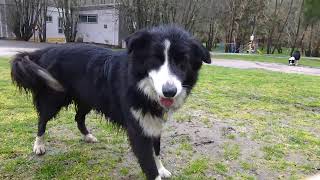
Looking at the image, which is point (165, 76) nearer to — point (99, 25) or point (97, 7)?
point (99, 25)

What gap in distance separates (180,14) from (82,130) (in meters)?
25.4

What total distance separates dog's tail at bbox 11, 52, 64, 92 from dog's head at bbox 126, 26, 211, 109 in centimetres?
132

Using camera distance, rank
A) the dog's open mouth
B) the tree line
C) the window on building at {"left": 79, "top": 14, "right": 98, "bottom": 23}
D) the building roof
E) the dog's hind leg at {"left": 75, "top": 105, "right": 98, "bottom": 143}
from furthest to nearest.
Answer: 1. the window on building at {"left": 79, "top": 14, "right": 98, "bottom": 23}
2. the building roof
3. the tree line
4. the dog's hind leg at {"left": 75, "top": 105, "right": 98, "bottom": 143}
5. the dog's open mouth

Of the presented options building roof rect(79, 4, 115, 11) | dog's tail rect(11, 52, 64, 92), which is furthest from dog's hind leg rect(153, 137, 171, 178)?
building roof rect(79, 4, 115, 11)

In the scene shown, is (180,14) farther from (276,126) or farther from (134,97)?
(134,97)

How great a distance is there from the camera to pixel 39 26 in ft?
115

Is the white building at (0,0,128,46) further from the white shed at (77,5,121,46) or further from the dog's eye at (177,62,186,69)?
the dog's eye at (177,62,186,69)

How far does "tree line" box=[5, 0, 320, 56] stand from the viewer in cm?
2783

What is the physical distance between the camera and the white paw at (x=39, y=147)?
4074 mm

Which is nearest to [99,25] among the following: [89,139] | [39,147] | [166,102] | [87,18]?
[87,18]

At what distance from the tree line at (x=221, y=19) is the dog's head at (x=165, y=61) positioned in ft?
79.1

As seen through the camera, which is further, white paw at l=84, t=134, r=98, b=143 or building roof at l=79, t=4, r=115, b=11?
building roof at l=79, t=4, r=115, b=11

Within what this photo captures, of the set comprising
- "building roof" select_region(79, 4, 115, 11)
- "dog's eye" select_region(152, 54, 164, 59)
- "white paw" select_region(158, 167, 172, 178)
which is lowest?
"white paw" select_region(158, 167, 172, 178)

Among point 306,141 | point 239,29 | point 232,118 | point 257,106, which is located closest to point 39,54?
point 232,118
